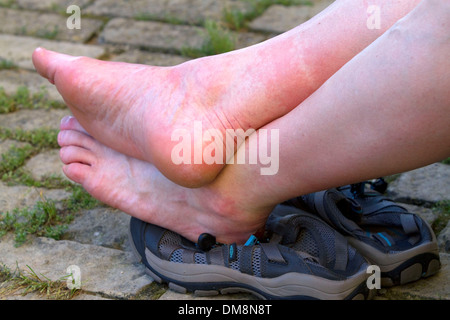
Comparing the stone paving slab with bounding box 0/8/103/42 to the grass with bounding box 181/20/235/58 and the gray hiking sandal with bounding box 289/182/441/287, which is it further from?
the gray hiking sandal with bounding box 289/182/441/287

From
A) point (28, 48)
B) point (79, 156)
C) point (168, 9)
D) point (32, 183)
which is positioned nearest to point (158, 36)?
point (168, 9)

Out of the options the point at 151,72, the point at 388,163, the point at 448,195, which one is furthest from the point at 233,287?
the point at 448,195

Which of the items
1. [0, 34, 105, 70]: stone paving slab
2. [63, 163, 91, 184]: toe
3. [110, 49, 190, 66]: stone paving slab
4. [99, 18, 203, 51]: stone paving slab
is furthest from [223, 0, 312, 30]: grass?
[63, 163, 91, 184]: toe

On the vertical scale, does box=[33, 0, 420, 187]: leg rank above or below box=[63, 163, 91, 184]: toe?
above

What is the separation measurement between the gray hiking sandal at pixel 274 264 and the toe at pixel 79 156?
0.95 feet

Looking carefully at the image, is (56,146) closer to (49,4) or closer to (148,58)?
(148,58)

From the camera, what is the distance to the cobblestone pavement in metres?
1.40

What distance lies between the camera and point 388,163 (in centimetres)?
114

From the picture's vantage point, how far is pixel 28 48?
8.84 ft

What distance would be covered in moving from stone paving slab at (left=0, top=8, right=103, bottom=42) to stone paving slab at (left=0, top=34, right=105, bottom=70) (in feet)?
0.19

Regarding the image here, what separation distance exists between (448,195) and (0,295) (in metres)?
1.12

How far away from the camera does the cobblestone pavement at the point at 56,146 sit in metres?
1.40

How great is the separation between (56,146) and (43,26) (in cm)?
108

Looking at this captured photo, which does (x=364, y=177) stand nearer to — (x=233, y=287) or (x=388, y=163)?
(x=388, y=163)
